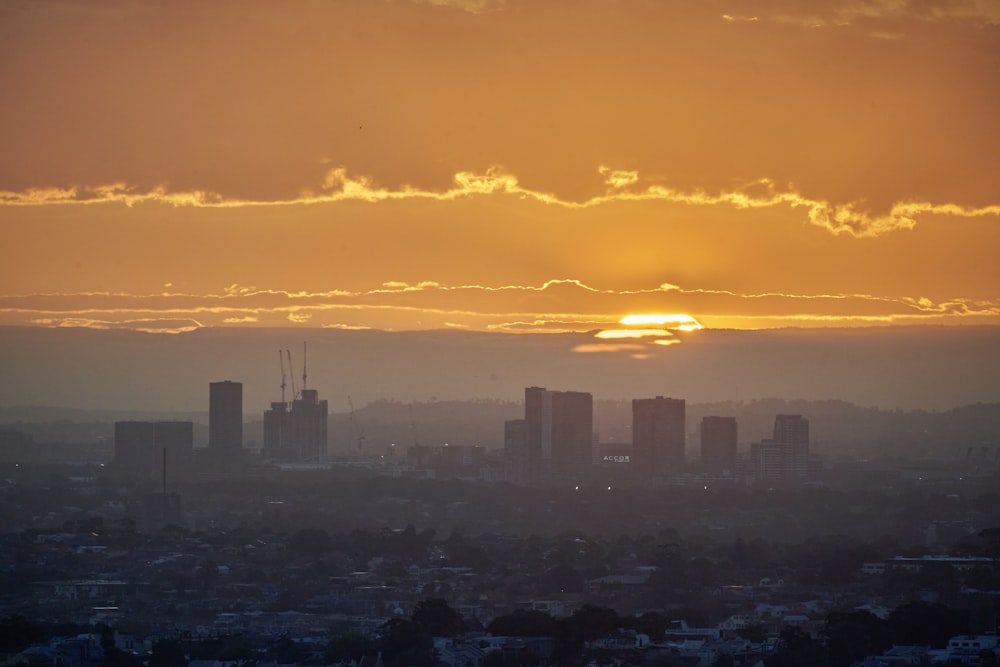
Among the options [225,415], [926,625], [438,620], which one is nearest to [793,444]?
[225,415]

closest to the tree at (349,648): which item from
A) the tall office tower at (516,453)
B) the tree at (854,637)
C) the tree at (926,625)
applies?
the tree at (854,637)

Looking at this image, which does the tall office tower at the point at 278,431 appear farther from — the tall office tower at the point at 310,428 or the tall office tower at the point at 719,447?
the tall office tower at the point at 719,447

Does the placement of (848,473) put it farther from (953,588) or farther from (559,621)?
(559,621)

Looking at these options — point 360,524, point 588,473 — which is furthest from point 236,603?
point 588,473

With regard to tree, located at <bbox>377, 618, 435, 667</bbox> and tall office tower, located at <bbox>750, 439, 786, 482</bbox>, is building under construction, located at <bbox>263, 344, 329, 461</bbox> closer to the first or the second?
tall office tower, located at <bbox>750, 439, 786, 482</bbox>

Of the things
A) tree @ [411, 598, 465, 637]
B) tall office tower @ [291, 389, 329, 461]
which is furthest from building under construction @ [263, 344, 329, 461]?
tree @ [411, 598, 465, 637]

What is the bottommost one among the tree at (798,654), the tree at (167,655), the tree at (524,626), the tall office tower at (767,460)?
the tree at (167,655)
